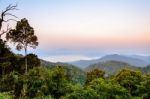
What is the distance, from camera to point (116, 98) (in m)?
42.3

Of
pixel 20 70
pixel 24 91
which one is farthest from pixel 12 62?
pixel 24 91

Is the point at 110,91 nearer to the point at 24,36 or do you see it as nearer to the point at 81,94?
the point at 81,94

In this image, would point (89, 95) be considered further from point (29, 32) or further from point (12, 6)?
point (29, 32)

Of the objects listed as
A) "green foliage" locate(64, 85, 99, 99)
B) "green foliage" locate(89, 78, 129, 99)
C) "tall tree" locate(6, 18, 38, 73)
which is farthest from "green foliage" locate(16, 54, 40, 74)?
"green foliage" locate(64, 85, 99, 99)

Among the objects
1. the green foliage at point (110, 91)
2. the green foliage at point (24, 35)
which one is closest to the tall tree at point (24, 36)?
the green foliage at point (24, 35)

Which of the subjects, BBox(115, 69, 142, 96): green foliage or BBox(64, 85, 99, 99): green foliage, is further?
BBox(115, 69, 142, 96): green foliage

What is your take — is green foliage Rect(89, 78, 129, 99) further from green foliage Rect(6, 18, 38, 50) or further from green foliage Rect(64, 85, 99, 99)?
green foliage Rect(6, 18, 38, 50)

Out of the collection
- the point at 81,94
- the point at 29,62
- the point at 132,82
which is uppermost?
A: the point at 29,62

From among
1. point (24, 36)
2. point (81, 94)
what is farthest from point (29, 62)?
point (81, 94)

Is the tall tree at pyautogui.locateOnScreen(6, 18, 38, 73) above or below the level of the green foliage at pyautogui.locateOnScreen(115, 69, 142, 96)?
above

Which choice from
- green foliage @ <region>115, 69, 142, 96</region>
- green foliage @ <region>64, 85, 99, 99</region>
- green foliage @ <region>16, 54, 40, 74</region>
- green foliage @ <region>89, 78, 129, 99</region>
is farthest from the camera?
green foliage @ <region>16, 54, 40, 74</region>

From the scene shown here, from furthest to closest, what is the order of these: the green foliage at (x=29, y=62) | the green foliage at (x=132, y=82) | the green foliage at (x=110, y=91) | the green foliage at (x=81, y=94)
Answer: the green foliage at (x=29, y=62), the green foliage at (x=132, y=82), the green foliage at (x=110, y=91), the green foliage at (x=81, y=94)

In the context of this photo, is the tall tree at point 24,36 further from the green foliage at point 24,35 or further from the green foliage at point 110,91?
the green foliage at point 110,91

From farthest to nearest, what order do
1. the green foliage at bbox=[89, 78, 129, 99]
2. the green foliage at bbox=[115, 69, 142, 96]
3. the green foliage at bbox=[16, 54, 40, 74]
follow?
the green foliage at bbox=[16, 54, 40, 74]
the green foliage at bbox=[115, 69, 142, 96]
the green foliage at bbox=[89, 78, 129, 99]
